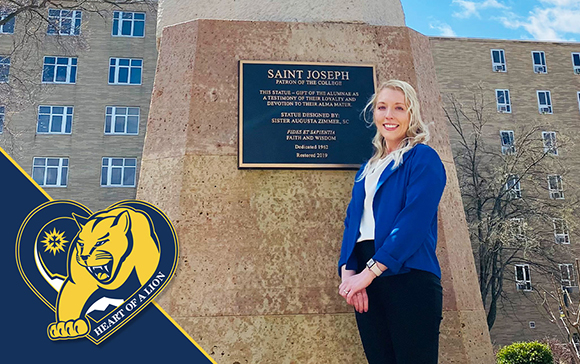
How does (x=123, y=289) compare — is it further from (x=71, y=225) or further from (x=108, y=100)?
(x=108, y=100)

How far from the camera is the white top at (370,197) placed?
323 centimetres

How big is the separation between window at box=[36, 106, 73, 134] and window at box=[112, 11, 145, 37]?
17.1 ft

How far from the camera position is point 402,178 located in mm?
3156

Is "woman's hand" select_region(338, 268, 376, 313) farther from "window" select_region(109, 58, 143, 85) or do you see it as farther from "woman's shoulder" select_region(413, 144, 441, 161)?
"window" select_region(109, 58, 143, 85)

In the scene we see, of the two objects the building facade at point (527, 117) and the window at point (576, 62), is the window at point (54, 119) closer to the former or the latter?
the building facade at point (527, 117)

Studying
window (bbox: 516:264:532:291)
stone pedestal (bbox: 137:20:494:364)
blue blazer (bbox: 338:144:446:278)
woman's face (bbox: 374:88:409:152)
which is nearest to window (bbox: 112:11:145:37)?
window (bbox: 516:264:532:291)

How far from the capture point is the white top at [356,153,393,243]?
3235 mm

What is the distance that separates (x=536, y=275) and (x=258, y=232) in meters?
28.3

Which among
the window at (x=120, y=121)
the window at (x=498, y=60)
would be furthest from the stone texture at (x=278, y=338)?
the window at (x=498, y=60)

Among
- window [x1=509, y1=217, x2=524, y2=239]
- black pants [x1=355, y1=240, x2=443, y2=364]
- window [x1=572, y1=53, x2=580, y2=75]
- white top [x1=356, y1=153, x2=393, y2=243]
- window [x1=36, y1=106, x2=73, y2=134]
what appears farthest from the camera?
window [x1=572, y1=53, x2=580, y2=75]

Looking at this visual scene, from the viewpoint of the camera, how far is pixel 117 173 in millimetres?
29297

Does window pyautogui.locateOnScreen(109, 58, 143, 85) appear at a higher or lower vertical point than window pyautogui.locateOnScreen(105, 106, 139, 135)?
higher

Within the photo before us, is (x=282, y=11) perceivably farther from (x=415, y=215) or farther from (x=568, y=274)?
(x=568, y=274)

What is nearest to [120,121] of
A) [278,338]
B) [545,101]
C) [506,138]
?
[506,138]
